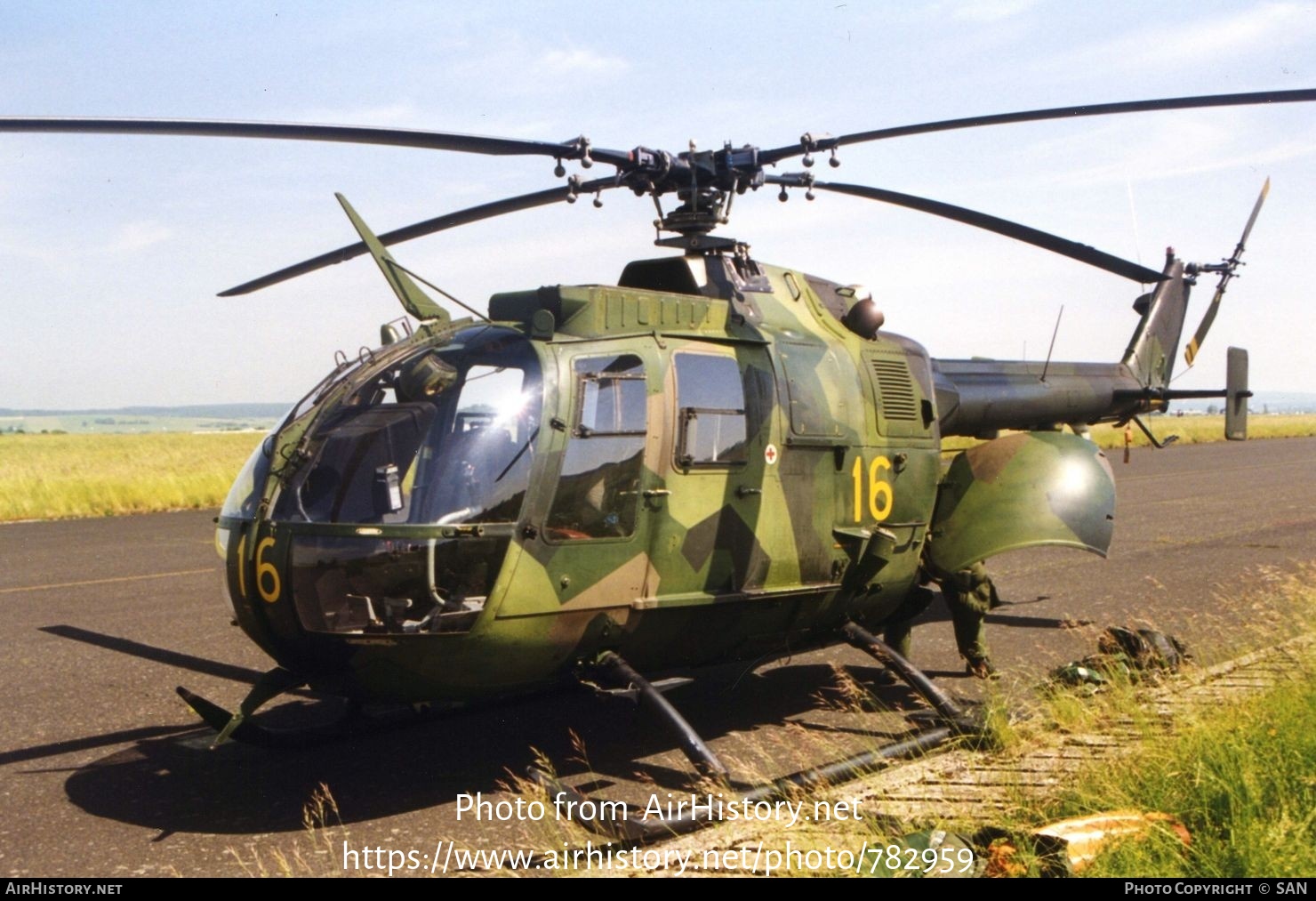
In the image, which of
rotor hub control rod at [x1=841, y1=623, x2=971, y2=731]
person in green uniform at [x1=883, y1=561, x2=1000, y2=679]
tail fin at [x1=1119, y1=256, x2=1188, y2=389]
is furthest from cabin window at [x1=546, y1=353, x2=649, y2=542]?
A: tail fin at [x1=1119, y1=256, x2=1188, y2=389]

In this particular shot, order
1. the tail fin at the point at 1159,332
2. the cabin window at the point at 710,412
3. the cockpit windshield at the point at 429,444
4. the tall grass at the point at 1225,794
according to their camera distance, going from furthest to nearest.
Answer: the tail fin at the point at 1159,332
the cabin window at the point at 710,412
the cockpit windshield at the point at 429,444
the tall grass at the point at 1225,794

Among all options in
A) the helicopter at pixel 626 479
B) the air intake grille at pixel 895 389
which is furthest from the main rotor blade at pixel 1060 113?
the air intake grille at pixel 895 389

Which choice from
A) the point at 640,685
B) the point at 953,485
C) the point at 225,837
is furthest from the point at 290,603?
the point at 953,485

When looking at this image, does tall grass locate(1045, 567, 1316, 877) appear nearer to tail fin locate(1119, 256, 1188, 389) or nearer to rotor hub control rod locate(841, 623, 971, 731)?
rotor hub control rod locate(841, 623, 971, 731)

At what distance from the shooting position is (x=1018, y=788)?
18.9ft

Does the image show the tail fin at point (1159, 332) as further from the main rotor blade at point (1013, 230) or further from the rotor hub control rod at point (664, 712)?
the rotor hub control rod at point (664, 712)

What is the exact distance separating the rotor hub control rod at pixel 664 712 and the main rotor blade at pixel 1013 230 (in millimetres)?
3135

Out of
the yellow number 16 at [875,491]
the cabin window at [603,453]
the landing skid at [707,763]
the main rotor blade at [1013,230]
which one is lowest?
the landing skid at [707,763]

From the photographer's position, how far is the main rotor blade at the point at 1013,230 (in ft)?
24.9

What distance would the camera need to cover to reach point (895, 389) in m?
8.18

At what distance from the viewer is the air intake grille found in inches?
318

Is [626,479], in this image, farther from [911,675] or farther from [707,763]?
[911,675]
